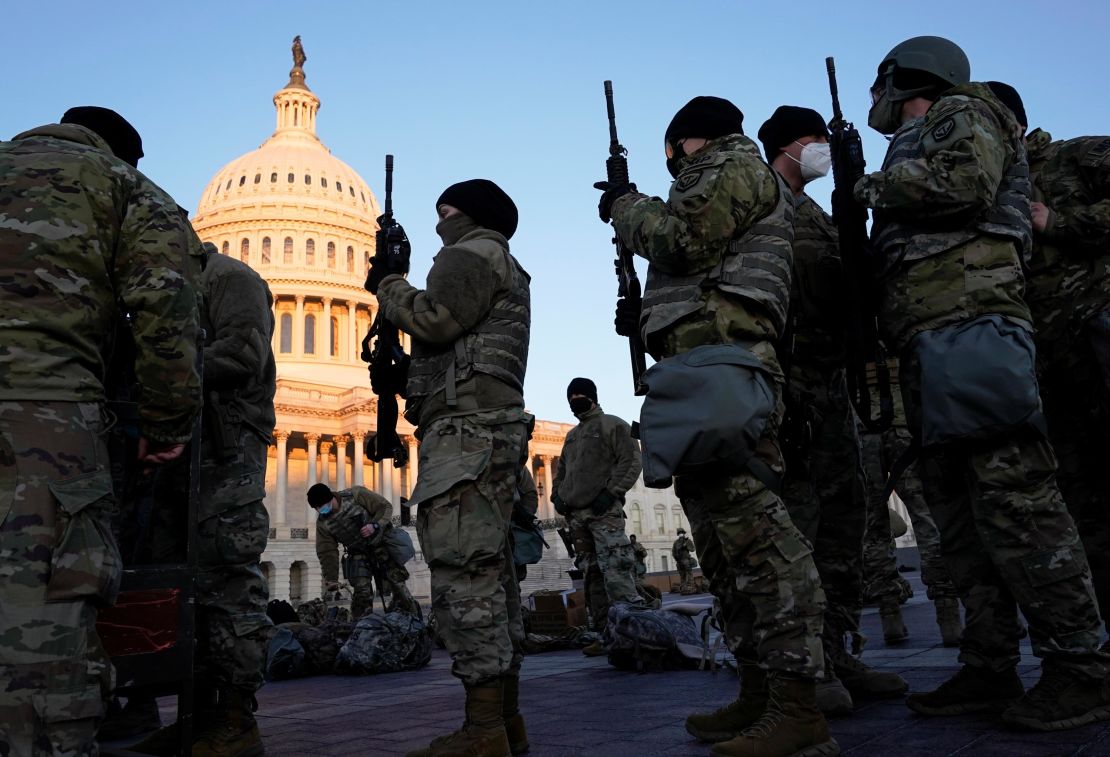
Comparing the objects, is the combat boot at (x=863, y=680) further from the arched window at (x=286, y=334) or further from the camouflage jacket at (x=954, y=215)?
the arched window at (x=286, y=334)

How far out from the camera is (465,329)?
3721 millimetres

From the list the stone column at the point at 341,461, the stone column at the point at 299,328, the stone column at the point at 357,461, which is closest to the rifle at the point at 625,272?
the stone column at the point at 357,461

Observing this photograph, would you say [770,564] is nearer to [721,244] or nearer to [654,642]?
[721,244]

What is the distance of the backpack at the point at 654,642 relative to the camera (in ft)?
19.7

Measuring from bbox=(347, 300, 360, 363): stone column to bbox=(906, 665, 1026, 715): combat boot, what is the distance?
7484 cm

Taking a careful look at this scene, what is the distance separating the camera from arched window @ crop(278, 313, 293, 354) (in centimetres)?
7462

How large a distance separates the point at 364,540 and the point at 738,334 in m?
9.42

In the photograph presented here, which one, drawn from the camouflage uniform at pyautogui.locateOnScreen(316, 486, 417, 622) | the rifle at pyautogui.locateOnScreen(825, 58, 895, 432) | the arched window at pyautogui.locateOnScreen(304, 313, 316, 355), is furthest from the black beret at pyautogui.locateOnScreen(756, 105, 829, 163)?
the arched window at pyautogui.locateOnScreen(304, 313, 316, 355)

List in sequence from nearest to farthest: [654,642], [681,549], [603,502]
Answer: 1. [654,642]
2. [603,502]
3. [681,549]

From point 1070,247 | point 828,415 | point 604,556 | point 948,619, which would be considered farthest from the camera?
point 604,556

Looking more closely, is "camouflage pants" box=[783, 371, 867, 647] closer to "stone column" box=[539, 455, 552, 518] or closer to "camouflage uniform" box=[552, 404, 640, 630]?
"camouflage uniform" box=[552, 404, 640, 630]

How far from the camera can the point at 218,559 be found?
3.97 meters

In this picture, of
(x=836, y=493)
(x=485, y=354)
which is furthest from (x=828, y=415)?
(x=485, y=354)

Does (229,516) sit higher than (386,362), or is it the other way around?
(386,362)
